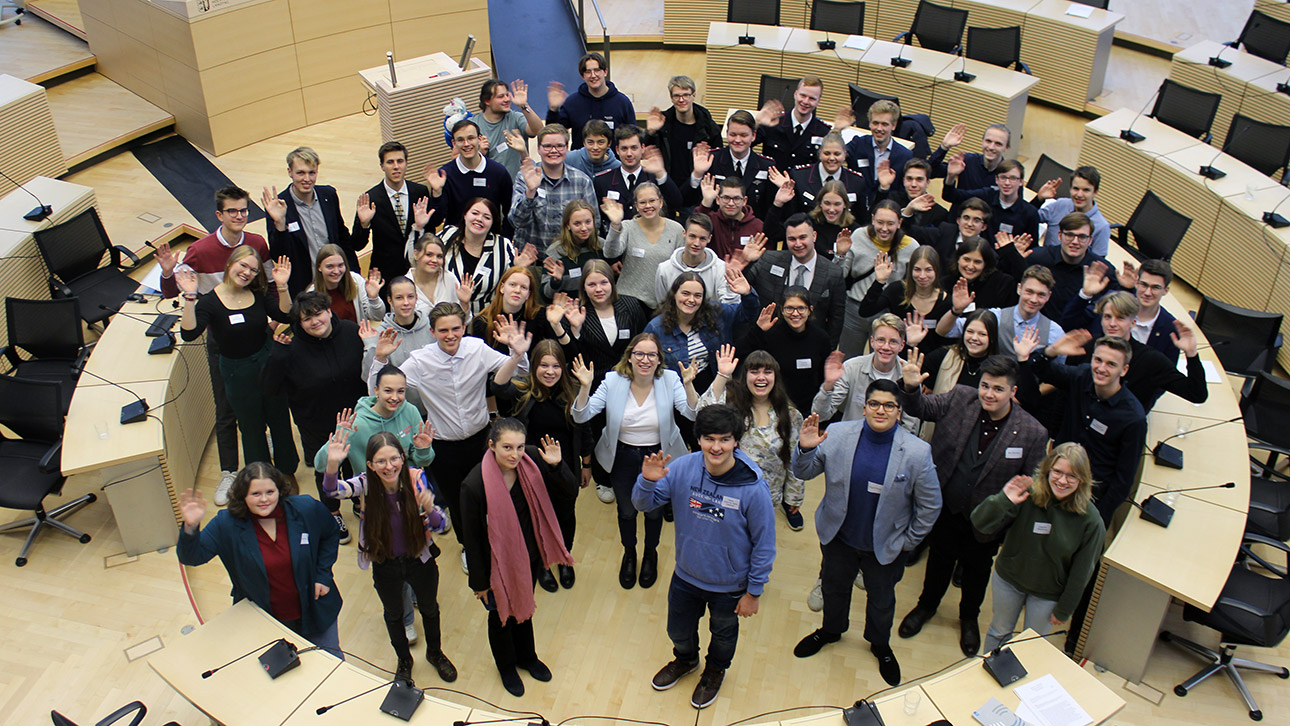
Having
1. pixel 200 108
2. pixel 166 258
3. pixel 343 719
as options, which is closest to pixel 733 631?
pixel 343 719

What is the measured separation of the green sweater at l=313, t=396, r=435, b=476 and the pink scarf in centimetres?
58

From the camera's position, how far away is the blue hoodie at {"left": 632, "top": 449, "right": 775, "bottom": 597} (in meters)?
4.07

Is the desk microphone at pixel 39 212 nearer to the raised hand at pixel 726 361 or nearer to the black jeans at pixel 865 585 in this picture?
the raised hand at pixel 726 361

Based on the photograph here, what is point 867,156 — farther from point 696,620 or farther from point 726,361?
point 696,620

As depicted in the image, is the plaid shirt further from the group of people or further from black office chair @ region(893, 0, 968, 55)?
black office chair @ region(893, 0, 968, 55)

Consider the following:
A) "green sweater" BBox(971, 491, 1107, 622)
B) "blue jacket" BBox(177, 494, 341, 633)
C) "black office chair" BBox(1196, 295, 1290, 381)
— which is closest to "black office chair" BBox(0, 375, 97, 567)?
"blue jacket" BBox(177, 494, 341, 633)

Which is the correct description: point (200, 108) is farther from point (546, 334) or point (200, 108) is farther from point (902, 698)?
point (902, 698)

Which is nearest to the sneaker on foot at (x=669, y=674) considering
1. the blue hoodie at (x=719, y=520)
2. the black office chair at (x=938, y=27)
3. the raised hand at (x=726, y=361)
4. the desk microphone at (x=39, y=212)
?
the blue hoodie at (x=719, y=520)

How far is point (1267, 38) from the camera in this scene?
9.28m

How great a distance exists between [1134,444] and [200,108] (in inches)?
328

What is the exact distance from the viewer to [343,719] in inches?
150

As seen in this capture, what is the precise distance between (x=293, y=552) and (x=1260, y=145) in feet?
26.1

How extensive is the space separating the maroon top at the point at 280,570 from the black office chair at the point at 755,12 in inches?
323

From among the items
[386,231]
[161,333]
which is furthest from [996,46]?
[161,333]
